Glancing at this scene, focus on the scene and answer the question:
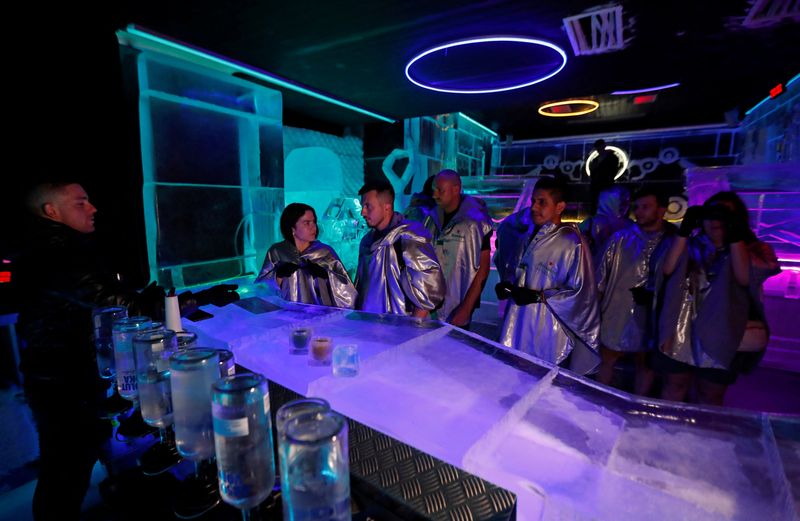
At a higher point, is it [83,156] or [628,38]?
[628,38]

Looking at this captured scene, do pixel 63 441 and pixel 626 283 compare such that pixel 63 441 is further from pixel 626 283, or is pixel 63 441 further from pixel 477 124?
pixel 477 124

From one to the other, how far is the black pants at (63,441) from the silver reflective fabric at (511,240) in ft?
10.9

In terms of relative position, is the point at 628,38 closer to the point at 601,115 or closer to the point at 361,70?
the point at 361,70

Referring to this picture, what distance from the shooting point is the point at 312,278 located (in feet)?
11.3

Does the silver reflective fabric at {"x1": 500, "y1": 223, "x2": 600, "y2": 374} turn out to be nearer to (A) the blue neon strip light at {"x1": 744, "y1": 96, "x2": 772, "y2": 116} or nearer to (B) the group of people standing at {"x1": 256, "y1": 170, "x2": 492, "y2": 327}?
(B) the group of people standing at {"x1": 256, "y1": 170, "x2": 492, "y2": 327}

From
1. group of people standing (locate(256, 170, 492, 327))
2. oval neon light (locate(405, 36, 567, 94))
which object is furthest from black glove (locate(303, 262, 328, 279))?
oval neon light (locate(405, 36, 567, 94))

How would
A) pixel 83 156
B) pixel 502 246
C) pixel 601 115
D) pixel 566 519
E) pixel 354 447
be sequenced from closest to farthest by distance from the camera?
1. pixel 566 519
2. pixel 354 447
3. pixel 83 156
4. pixel 502 246
5. pixel 601 115

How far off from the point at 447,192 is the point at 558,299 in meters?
1.70

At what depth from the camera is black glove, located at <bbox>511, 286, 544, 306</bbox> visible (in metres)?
2.91

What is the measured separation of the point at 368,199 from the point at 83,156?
7.39ft

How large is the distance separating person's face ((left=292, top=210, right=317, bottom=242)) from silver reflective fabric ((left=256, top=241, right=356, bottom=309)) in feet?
0.34

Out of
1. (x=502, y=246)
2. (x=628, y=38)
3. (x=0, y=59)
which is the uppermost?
(x=628, y=38)

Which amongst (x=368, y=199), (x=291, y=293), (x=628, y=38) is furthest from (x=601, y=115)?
(x=291, y=293)

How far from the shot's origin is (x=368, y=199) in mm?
3131
